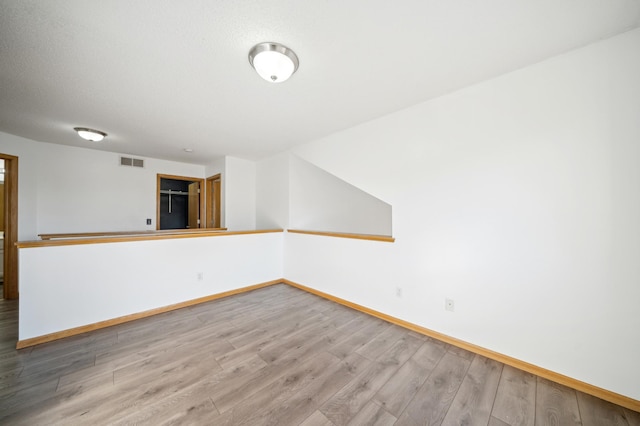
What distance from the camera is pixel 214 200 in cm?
503

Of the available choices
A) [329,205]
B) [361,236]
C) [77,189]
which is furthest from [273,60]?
[77,189]

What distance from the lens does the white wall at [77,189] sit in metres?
3.33

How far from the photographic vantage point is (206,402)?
146 centimetres

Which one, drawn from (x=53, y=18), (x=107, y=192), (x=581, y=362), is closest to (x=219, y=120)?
(x=53, y=18)

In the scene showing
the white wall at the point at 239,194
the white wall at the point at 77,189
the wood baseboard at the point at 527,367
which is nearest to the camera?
the wood baseboard at the point at 527,367

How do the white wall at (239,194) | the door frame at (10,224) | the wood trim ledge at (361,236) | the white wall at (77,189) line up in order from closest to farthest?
the wood trim ledge at (361,236) < the door frame at (10,224) < the white wall at (77,189) < the white wall at (239,194)

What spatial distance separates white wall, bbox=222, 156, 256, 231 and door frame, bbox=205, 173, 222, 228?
1.02 ft

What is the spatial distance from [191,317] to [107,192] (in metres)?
3.08

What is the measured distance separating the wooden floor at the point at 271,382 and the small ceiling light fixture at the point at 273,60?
2206 mm

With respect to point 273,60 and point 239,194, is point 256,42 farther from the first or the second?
point 239,194

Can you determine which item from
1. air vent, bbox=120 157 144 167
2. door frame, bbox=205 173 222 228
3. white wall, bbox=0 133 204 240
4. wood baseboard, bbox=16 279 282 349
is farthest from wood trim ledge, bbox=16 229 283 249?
air vent, bbox=120 157 144 167

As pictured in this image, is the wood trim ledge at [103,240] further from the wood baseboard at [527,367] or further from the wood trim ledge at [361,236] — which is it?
the wood baseboard at [527,367]

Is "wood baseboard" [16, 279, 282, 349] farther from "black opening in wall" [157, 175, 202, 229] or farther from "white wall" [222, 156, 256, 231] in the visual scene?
"black opening in wall" [157, 175, 202, 229]

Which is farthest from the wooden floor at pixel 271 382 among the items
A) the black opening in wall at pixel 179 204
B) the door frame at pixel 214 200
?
the black opening in wall at pixel 179 204
